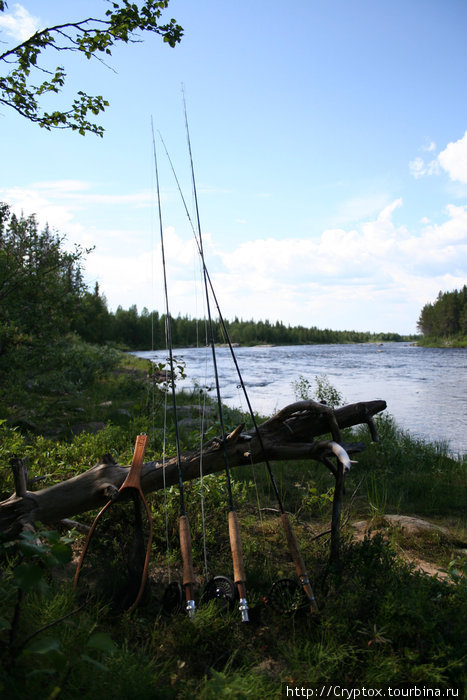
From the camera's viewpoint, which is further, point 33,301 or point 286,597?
point 33,301

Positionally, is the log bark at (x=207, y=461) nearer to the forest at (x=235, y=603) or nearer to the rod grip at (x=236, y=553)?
the forest at (x=235, y=603)

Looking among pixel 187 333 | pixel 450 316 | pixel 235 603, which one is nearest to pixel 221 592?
pixel 235 603

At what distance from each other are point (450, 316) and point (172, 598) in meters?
82.8

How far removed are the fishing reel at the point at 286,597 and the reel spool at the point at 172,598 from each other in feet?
1.98

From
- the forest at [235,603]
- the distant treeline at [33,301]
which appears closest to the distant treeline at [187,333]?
the distant treeline at [33,301]

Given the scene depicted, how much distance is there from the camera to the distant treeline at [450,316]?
7414 cm

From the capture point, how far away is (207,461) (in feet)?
13.1

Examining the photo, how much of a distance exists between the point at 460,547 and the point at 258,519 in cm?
221

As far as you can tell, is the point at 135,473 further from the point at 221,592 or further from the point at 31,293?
the point at 31,293

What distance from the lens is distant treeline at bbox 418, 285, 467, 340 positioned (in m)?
74.1

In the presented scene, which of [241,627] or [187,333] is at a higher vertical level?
[187,333]

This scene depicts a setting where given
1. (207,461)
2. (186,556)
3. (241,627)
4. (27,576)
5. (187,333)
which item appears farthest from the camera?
(187,333)

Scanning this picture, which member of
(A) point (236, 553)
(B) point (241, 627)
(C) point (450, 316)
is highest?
(C) point (450, 316)

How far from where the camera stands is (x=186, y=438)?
7711mm
